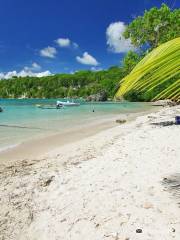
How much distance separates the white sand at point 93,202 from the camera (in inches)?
165

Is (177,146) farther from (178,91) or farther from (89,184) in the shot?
(178,91)

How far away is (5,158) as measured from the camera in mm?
10961

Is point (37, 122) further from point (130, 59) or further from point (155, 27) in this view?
point (155, 27)

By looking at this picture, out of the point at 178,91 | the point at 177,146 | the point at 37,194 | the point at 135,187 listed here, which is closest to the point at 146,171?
the point at 135,187

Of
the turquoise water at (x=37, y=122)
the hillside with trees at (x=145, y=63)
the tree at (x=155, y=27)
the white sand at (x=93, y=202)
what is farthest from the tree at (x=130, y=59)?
the white sand at (x=93, y=202)

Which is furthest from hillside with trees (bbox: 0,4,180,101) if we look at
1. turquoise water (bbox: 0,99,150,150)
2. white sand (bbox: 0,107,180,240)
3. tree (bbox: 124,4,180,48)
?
turquoise water (bbox: 0,99,150,150)

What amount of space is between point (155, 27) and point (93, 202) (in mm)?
15544

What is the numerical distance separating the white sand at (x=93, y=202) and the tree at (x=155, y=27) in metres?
10.8

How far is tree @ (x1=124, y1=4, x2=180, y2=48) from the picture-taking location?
1684 cm

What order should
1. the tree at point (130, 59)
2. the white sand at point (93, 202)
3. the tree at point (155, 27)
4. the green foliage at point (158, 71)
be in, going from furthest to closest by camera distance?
the tree at point (130, 59) → the tree at point (155, 27) → the white sand at point (93, 202) → the green foliage at point (158, 71)

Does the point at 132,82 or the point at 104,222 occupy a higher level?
the point at 132,82

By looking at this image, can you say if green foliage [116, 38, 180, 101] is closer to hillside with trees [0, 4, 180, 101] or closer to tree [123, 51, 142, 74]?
hillside with trees [0, 4, 180, 101]

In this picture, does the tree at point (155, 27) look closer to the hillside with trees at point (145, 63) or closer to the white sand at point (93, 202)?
the hillside with trees at point (145, 63)

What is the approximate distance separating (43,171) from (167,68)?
7.07m
